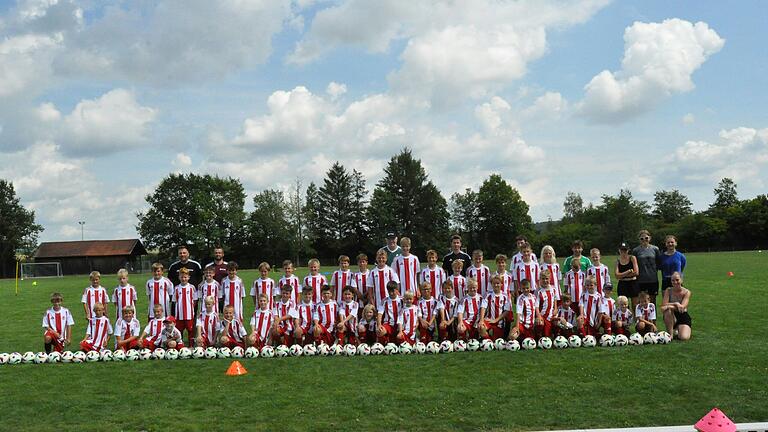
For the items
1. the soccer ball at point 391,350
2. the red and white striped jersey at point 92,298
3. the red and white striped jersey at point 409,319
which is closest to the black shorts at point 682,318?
the red and white striped jersey at point 409,319

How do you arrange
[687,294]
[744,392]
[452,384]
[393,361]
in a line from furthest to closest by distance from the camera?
1. [687,294]
2. [393,361]
3. [452,384]
4. [744,392]

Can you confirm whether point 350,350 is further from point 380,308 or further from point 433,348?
point 433,348

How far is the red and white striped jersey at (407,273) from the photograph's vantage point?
10.2 meters

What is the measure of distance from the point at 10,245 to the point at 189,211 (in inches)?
814

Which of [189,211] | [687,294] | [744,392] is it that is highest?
[189,211]

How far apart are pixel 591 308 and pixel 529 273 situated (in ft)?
A: 3.49

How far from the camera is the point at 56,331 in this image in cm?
984

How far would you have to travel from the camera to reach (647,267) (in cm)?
1026

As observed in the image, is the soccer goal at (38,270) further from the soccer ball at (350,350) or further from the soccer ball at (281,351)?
the soccer ball at (350,350)

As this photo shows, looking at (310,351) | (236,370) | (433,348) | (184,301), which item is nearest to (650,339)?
(433,348)

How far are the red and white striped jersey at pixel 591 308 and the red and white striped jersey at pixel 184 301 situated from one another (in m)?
6.11

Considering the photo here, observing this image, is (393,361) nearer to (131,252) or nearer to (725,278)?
(725,278)

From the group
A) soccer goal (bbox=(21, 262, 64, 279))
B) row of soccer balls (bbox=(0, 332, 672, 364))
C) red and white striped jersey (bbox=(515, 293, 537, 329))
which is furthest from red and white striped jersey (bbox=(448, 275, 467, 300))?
soccer goal (bbox=(21, 262, 64, 279))

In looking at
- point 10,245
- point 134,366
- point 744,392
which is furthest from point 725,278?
point 10,245
